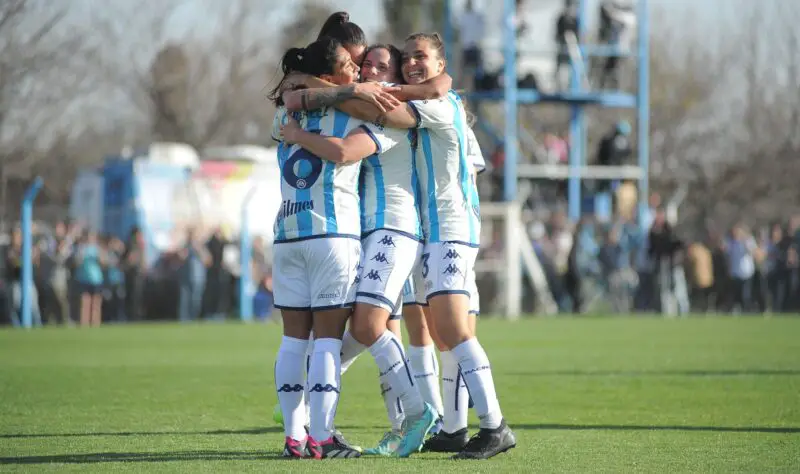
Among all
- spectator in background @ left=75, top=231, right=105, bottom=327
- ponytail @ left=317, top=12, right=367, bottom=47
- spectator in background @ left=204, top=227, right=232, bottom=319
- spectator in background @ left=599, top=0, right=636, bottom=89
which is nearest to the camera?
ponytail @ left=317, top=12, right=367, bottom=47

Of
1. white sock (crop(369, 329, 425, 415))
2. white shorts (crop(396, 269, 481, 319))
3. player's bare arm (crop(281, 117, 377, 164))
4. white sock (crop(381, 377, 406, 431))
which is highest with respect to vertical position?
player's bare arm (crop(281, 117, 377, 164))

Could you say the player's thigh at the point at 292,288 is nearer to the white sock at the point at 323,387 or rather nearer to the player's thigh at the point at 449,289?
the white sock at the point at 323,387

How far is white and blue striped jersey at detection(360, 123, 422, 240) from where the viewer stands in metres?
7.12

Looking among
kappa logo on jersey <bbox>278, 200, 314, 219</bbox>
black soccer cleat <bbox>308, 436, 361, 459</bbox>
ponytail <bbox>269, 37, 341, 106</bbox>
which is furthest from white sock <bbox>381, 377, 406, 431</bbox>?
ponytail <bbox>269, 37, 341, 106</bbox>

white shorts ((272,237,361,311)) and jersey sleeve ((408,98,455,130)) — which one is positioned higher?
jersey sleeve ((408,98,455,130))

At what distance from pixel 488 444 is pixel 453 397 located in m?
0.58

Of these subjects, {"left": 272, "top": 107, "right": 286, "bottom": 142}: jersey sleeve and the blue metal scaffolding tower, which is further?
the blue metal scaffolding tower

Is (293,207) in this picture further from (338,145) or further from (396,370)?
(396,370)

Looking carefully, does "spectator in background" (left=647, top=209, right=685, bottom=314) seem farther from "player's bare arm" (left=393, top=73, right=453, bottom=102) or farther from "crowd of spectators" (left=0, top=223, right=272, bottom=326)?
"player's bare arm" (left=393, top=73, right=453, bottom=102)

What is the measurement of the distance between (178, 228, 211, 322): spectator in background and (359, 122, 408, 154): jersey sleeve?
1866cm

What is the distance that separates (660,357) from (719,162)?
34470mm

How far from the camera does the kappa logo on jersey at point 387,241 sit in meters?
7.06

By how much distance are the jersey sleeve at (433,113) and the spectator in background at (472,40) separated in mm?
23816

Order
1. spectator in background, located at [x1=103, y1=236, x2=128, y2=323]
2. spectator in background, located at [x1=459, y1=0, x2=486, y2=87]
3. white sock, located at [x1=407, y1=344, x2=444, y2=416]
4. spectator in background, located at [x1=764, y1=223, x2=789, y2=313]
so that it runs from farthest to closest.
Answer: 1. spectator in background, located at [x1=459, y1=0, x2=486, y2=87]
2. spectator in background, located at [x1=764, y1=223, x2=789, y2=313]
3. spectator in background, located at [x1=103, y1=236, x2=128, y2=323]
4. white sock, located at [x1=407, y1=344, x2=444, y2=416]
